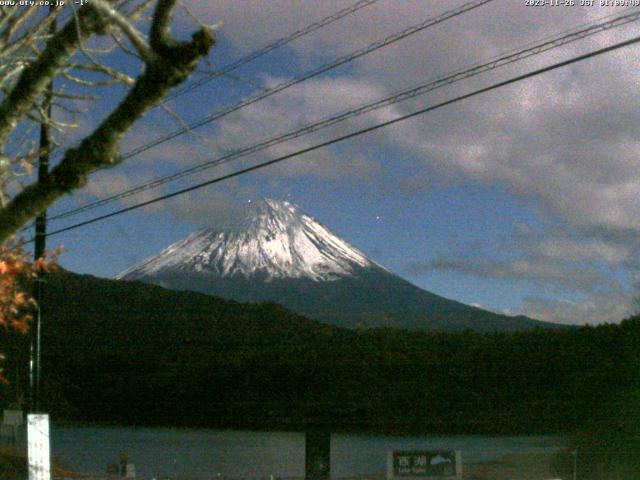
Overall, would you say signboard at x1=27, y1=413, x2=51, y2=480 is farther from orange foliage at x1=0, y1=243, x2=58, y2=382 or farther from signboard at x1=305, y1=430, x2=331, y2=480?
orange foliage at x1=0, y1=243, x2=58, y2=382

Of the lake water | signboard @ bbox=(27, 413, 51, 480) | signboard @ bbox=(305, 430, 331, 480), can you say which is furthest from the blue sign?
signboard @ bbox=(27, 413, 51, 480)

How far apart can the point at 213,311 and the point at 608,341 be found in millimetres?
25845

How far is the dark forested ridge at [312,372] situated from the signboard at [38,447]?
16423 millimetres

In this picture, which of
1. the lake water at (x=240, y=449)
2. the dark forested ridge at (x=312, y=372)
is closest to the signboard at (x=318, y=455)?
the lake water at (x=240, y=449)

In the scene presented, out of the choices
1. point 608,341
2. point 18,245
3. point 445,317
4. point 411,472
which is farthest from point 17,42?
point 445,317

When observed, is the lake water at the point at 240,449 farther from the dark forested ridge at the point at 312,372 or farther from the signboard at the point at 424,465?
the signboard at the point at 424,465

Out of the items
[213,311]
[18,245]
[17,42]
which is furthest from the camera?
[213,311]

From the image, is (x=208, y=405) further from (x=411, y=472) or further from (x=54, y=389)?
(x=411, y=472)

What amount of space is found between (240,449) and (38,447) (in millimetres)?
14793

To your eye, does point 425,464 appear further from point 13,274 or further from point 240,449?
point 13,274

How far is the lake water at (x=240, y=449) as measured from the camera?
2481 centimetres

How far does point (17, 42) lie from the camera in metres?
8.51

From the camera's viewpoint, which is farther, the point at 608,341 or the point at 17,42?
the point at 608,341

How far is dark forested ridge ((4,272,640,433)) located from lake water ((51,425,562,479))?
1234mm
